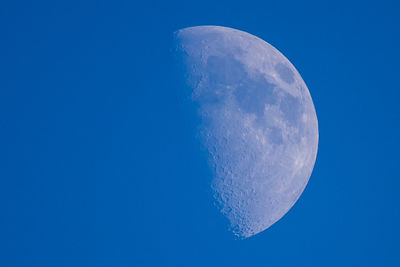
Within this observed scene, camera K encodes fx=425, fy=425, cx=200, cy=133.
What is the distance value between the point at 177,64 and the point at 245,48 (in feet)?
4.57

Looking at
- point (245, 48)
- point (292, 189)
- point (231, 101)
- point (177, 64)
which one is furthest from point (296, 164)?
point (177, 64)

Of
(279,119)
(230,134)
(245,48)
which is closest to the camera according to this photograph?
(230,134)

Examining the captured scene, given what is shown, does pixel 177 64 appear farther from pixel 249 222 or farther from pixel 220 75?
pixel 249 222

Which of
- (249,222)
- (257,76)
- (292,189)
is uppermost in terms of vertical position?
(257,76)

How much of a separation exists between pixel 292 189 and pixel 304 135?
3.48 ft

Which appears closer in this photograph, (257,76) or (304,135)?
(257,76)

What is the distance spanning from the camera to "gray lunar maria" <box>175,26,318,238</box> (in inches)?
280

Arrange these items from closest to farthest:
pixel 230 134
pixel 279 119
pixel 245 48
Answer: pixel 230 134
pixel 279 119
pixel 245 48

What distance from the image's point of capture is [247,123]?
23.4 feet

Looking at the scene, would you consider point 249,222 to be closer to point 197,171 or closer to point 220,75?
point 197,171

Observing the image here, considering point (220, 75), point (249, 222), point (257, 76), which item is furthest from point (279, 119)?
point (249, 222)

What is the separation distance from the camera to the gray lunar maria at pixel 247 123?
712 cm

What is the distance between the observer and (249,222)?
7.89 meters

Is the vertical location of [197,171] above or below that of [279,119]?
below
